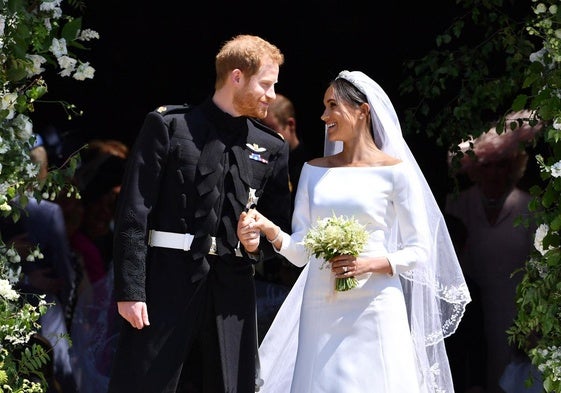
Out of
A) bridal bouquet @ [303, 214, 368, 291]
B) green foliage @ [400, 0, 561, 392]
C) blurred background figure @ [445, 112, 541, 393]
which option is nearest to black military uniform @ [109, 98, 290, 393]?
bridal bouquet @ [303, 214, 368, 291]

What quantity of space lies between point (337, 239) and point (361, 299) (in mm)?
353

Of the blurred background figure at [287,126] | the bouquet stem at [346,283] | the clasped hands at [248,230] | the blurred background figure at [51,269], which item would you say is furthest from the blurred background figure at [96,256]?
the bouquet stem at [346,283]

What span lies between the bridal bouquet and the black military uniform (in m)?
0.35

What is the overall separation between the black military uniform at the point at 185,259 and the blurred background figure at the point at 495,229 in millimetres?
2404

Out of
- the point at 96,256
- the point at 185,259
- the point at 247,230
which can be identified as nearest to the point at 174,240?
the point at 185,259

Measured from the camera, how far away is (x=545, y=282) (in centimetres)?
512

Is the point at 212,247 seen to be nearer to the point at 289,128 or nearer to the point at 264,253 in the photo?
the point at 264,253

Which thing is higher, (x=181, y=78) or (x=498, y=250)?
(x=181, y=78)

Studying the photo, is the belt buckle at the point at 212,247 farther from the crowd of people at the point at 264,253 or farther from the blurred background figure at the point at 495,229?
the blurred background figure at the point at 495,229

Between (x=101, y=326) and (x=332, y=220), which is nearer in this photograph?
(x=332, y=220)

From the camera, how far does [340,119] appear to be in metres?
5.29

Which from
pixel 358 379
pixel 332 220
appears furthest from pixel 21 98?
pixel 358 379

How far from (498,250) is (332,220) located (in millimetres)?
2577

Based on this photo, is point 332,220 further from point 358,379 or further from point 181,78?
point 181,78
